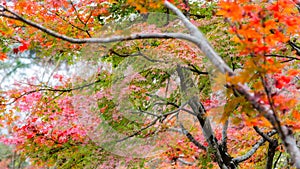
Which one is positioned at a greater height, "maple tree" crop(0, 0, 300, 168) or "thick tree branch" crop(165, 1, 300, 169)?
"maple tree" crop(0, 0, 300, 168)

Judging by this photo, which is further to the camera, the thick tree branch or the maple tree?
the maple tree

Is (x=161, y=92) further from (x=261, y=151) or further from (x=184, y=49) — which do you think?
(x=261, y=151)

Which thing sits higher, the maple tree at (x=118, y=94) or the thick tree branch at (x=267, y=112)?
the maple tree at (x=118, y=94)

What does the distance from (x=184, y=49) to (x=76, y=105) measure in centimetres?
187

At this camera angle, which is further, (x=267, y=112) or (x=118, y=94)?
(x=118, y=94)

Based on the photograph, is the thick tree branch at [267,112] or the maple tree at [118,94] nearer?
the thick tree branch at [267,112]

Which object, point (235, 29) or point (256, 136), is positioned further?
point (256, 136)

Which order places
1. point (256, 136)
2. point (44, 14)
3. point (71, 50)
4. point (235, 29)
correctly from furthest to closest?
1. point (256, 136)
2. point (71, 50)
3. point (44, 14)
4. point (235, 29)

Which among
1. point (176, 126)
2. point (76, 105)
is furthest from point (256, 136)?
point (76, 105)

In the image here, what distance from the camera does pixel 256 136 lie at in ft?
18.2

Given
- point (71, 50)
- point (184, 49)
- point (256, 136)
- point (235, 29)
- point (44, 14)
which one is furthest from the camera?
point (256, 136)

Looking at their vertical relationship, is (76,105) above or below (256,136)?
above

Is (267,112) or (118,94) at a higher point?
(118,94)

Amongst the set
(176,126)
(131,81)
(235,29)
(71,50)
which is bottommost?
(235,29)
